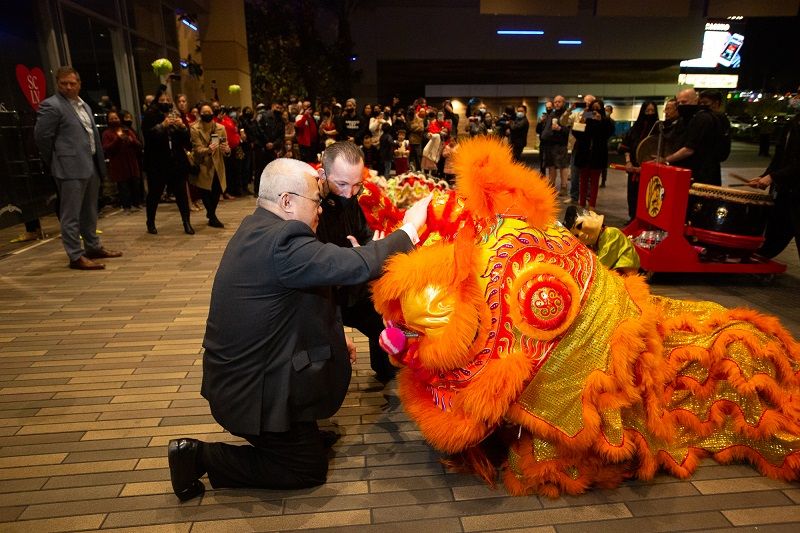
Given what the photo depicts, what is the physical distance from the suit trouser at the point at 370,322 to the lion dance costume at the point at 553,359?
71cm

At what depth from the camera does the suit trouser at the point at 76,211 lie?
4809 mm

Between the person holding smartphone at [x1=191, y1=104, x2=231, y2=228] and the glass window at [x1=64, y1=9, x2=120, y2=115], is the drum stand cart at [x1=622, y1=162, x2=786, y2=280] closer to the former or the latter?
the person holding smartphone at [x1=191, y1=104, x2=231, y2=228]

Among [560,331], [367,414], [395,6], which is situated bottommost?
[367,414]

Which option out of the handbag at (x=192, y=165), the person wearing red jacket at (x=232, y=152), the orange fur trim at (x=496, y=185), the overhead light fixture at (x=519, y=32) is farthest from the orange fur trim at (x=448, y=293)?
the overhead light fixture at (x=519, y=32)

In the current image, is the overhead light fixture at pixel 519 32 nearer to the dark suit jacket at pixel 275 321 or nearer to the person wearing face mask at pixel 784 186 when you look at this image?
the person wearing face mask at pixel 784 186

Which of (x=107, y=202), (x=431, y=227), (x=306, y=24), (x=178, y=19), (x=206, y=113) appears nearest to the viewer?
(x=431, y=227)

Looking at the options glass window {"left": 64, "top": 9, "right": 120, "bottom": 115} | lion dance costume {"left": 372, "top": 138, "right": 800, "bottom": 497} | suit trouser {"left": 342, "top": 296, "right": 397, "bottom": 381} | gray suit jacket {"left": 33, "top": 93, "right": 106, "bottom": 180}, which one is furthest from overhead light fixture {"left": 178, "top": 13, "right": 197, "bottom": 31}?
lion dance costume {"left": 372, "top": 138, "right": 800, "bottom": 497}

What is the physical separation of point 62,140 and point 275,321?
13.1 feet

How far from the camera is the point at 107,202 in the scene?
8.11m

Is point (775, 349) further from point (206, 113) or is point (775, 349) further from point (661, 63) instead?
point (661, 63)

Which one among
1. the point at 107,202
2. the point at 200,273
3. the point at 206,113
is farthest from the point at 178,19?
the point at 200,273

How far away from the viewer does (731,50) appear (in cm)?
1927

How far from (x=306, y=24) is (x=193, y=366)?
660 inches

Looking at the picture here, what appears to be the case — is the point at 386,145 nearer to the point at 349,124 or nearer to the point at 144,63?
the point at 349,124
